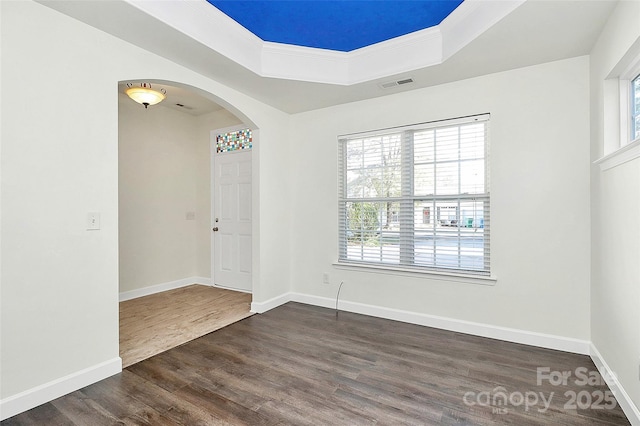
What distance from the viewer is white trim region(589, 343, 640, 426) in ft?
5.97

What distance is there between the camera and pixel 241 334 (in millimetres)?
3189

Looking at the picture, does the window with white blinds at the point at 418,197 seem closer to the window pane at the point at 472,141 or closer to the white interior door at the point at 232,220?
the window pane at the point at 472,141

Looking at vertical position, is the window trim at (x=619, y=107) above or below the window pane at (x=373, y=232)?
above

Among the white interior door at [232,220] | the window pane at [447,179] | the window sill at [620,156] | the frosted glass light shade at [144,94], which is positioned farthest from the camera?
the white interior door at [232,220]

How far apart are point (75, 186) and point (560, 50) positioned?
3.93m

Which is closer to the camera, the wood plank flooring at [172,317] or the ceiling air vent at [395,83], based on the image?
the wood plank flooring at [172,317]

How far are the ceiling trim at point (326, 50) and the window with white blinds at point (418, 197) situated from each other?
75 cm

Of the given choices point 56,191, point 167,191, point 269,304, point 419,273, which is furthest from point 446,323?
point 167,191

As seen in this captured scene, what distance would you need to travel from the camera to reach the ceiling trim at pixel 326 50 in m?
2.33

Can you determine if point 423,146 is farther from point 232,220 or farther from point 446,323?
point 232,220

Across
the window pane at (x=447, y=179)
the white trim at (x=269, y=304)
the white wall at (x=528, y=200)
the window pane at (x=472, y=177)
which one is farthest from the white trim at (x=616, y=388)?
the white trim at (x=269, y=304)

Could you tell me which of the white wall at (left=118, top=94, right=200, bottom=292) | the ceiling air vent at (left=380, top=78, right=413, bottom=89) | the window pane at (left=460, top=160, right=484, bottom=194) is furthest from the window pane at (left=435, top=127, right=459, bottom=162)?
the white wall at (left=118, top=94, right=200, bottom=292)

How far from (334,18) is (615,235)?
2.66m

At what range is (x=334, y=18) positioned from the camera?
2.67 meters
